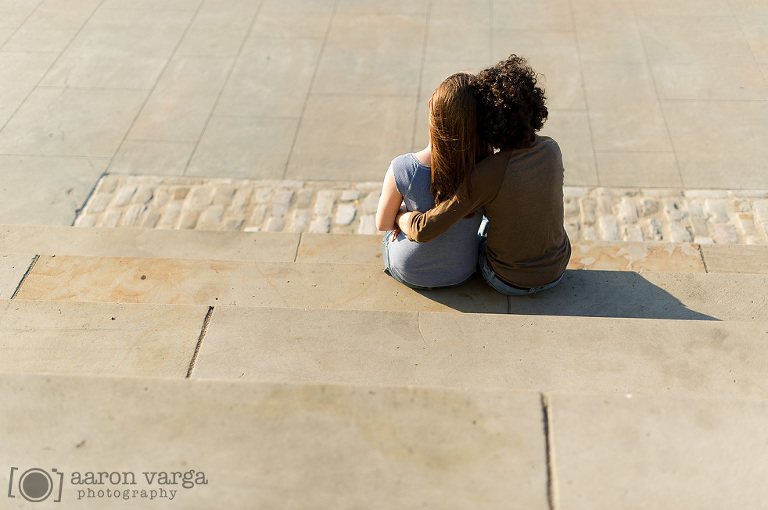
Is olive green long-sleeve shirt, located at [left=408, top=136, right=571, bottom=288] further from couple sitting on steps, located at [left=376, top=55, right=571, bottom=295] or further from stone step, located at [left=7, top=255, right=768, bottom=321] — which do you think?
stone step, located at [left=7, top=255, right=768, bottom=321]

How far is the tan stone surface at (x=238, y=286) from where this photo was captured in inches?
134

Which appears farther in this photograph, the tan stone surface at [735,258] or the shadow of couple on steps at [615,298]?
the tan stone surface at [735,258]

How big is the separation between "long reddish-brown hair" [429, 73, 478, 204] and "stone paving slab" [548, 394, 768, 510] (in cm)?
102

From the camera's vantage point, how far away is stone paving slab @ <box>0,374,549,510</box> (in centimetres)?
208

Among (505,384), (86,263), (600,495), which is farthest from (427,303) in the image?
(86,263)

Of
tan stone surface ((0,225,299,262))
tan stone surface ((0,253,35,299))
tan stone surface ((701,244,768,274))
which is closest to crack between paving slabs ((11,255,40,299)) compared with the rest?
tan stone surface ((0,253,35,299))

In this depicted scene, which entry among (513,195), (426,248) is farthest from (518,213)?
(426,248)

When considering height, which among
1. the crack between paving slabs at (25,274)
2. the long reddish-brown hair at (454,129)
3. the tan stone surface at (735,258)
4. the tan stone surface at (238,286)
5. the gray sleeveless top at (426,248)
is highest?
the long reddish-brown hair at (454,129)

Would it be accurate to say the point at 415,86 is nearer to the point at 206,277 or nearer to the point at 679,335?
the point at 206,277

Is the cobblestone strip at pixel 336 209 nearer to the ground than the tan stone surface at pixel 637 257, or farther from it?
nearer to the ground

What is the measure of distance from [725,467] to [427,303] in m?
1.62

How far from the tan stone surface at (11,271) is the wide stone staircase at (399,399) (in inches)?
26.7

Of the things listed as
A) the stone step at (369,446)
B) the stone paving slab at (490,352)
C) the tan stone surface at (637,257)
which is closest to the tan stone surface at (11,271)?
the stone step at (369,446)

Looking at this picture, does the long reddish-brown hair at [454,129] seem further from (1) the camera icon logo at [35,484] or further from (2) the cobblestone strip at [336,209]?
(2) the cobblestone strip at [336,209]
